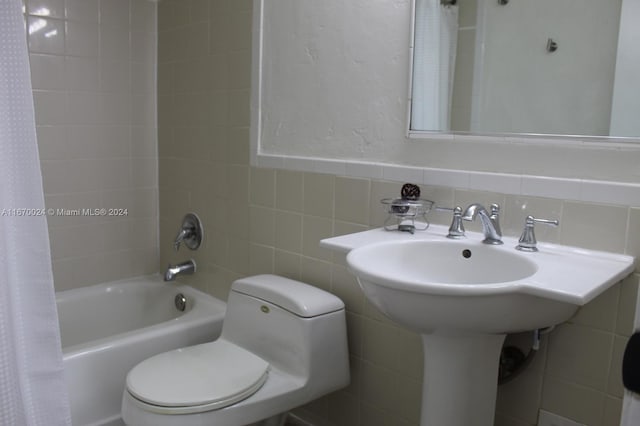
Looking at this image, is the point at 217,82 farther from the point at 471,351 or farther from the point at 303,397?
the point at 471,351

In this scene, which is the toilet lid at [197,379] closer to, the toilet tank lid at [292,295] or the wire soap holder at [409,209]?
the toilet tank lid at [292,295]

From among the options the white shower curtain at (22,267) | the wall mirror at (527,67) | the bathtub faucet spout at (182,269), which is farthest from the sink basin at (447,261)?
the bathtub faucet spout at (182,269)

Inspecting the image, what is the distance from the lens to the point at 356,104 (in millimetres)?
1763

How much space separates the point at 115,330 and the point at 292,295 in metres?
1.13

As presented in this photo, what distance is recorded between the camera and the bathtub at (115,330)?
5.75 ft

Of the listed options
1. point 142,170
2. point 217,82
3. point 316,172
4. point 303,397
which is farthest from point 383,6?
Answer: point 142,170

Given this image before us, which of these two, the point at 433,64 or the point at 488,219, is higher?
the point at 433,64

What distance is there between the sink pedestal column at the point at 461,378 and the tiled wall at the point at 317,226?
168mm

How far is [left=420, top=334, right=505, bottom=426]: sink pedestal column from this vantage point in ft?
4.15

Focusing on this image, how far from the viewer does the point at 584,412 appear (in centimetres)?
133

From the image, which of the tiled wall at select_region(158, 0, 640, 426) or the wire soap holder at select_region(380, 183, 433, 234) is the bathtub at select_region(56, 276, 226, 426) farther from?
the wire soap holder at select_region(380, 183, 433, 234)

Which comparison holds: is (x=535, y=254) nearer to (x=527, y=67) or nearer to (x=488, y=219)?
(x=488, y=219)

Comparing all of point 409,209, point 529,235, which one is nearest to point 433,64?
point 409,209

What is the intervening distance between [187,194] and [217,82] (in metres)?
0.52
